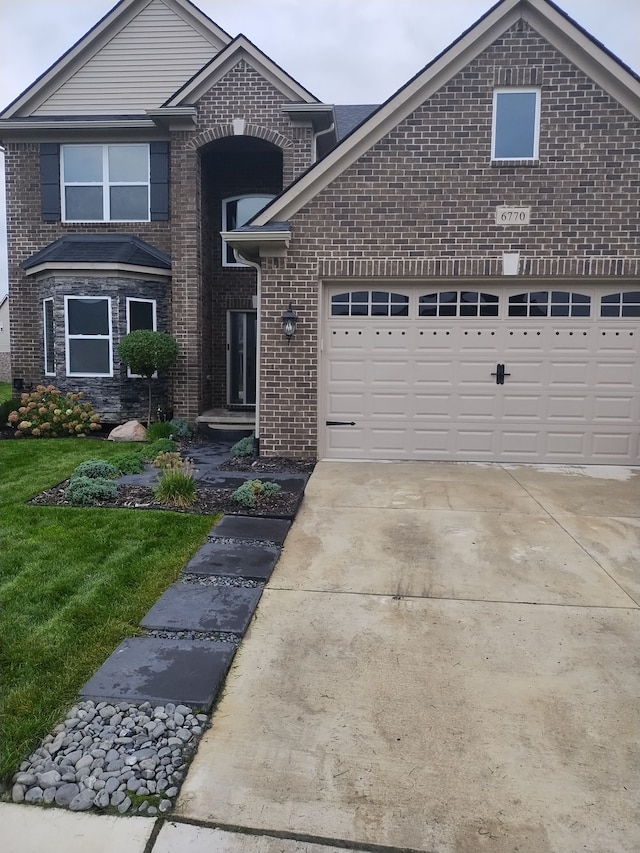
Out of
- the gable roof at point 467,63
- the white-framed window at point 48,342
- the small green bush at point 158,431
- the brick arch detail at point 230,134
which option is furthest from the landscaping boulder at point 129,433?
the brick arch detail at point 230,134

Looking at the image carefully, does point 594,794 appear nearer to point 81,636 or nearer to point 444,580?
point 444,580

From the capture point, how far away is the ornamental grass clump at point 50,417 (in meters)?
11.1

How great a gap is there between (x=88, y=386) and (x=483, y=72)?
8.86 m

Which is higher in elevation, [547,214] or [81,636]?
[547,214]

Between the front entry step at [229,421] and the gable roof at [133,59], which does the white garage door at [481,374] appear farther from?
the gable roof at [133,59]

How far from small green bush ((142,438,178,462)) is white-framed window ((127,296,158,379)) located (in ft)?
9.28

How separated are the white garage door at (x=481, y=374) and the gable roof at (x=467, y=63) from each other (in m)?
1.60

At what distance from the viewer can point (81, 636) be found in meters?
3.56

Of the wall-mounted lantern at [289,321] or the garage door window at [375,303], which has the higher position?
the garage door window at [375,303]

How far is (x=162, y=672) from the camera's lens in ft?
10.5

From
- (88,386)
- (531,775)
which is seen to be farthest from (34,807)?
(88,386)

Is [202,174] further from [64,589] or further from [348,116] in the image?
[64,589]

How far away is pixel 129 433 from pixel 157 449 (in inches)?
79.5

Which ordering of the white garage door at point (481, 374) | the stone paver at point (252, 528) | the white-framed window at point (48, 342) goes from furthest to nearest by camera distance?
the white-framed window at point (48, 342) → the white garage door at point (481, 374) → the stone paver at point (252, 528)
